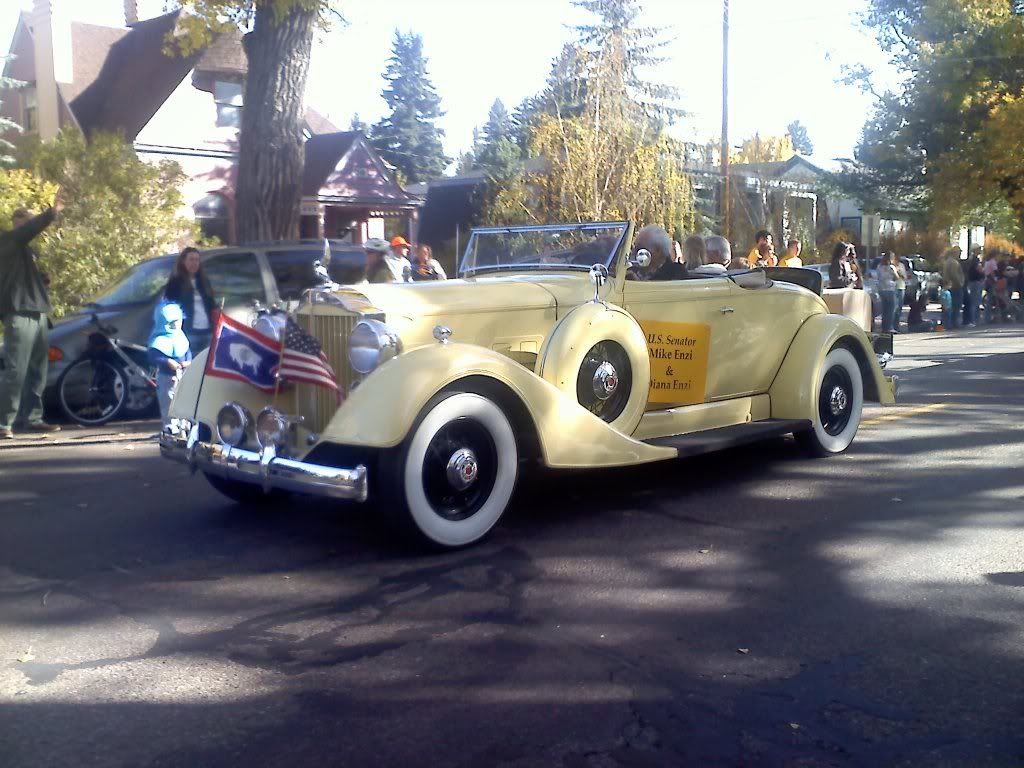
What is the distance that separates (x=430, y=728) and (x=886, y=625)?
2.02 meters

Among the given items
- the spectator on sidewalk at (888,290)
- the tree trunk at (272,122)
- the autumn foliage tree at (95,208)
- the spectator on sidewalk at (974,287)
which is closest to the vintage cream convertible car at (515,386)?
the tree trunk at (272,122)

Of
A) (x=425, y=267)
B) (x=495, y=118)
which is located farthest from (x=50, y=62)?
(x=495, y=118)

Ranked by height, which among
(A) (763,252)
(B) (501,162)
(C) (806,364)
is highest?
(B) (501,162)

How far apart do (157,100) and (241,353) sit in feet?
75.8

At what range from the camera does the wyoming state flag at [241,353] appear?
5.82 m

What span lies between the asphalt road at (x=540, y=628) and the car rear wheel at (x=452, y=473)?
16 centimetres

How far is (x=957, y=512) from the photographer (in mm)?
6191

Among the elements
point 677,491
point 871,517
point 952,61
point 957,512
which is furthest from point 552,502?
point 952,61

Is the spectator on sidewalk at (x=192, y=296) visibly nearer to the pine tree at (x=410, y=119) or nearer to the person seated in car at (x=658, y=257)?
the person seated in car at (x=658, y=257)

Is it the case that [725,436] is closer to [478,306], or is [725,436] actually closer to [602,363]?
[602,363]

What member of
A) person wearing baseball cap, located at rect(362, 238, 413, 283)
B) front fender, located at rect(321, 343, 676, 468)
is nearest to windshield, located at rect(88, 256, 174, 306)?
person wearing baseball cap, located at rect(362, 238, 413, 283)

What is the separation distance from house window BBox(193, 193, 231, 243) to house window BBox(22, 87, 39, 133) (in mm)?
4969

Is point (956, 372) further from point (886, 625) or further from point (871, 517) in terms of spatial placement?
point (886, 625)

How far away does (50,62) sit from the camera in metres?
27.0
